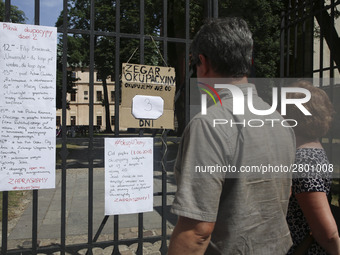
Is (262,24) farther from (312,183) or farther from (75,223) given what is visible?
(312,183)

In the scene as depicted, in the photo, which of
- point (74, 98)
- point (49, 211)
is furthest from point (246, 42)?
point (74, 98)

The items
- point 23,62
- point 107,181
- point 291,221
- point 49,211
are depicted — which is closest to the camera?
point 291,221

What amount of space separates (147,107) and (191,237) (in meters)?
1.88

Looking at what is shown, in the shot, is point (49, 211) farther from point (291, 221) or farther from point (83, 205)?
point (291, 221)

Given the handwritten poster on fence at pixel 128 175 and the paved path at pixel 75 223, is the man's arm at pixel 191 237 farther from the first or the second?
the paved path at pixel 75 223

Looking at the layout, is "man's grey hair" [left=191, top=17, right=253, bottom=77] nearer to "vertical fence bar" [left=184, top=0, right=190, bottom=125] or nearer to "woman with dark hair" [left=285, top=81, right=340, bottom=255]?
"woman with dark hair" [left=285, top=81, right=340, bottom=255]

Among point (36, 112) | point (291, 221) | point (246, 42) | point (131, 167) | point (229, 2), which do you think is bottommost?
point (291, 221)

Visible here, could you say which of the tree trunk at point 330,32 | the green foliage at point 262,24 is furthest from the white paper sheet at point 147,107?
the green foliage at point 262,24

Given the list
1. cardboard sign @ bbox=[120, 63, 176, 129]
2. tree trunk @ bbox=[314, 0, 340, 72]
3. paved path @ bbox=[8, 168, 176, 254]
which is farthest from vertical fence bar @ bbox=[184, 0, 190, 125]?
paved path @ bbox=[8, 168, 176, 254]

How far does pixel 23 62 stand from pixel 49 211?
4204mm

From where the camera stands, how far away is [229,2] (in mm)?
14703

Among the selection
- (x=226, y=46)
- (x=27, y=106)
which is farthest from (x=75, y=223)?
(x=226, y=46)

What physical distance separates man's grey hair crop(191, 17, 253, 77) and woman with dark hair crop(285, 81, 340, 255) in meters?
0.70

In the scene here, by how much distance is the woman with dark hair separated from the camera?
1.83m
